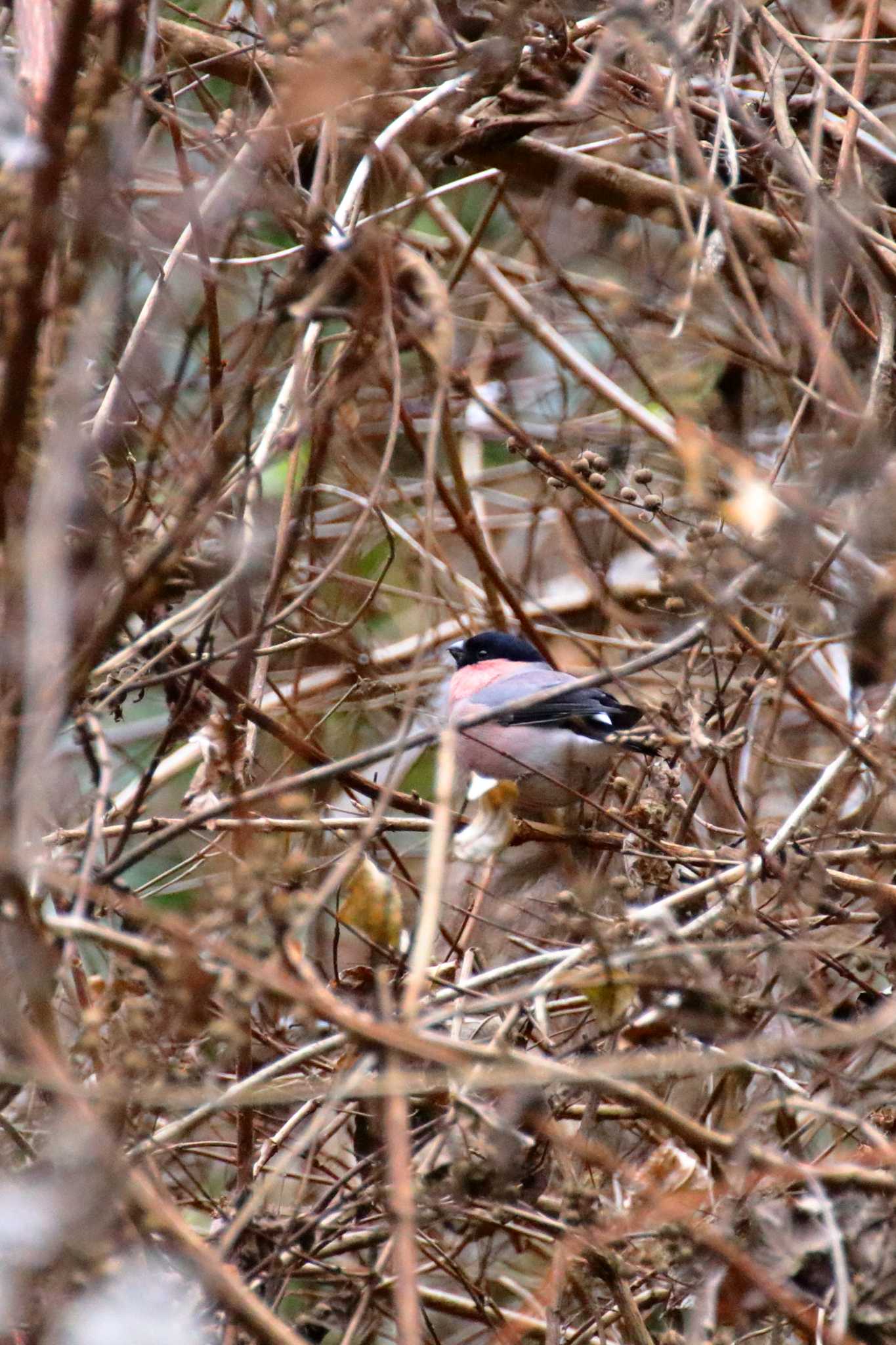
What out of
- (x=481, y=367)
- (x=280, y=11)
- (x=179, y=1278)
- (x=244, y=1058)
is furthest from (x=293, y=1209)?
(x=481, y=367)

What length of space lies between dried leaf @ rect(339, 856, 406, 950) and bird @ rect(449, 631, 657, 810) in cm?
226

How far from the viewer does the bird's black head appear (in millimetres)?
4078

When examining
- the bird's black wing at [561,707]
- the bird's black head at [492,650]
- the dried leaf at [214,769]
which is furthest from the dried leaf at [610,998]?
the bird's black head at [492,650]

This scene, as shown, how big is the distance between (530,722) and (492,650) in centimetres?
25

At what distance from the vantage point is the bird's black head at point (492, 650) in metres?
4.08

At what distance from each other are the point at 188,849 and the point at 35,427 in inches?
121

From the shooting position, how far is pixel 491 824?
1948 millimetres

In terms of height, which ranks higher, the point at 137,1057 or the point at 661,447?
the point at 137,1057

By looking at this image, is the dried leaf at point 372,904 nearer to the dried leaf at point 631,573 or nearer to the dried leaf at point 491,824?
the dried leaf at point 491,824

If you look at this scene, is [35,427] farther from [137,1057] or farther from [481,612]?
[481,612]

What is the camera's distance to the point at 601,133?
391cm

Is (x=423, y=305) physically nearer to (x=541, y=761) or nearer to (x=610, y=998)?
(x=610, y=998)

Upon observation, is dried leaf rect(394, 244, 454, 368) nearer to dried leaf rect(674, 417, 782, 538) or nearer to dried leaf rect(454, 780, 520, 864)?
dried leaf rect(674, 417, 782, 538)

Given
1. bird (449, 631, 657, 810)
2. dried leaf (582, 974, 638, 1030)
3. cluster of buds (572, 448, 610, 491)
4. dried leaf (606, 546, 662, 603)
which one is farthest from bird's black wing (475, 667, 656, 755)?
dried leaf (582, 974, 638, 1030)
